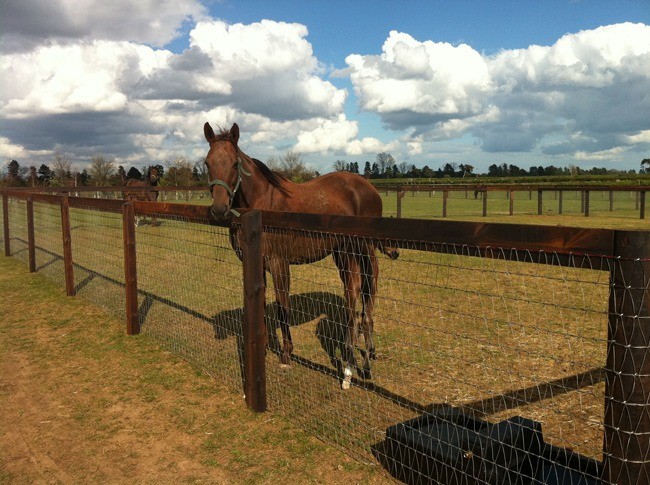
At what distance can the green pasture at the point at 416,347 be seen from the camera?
11.8 feet

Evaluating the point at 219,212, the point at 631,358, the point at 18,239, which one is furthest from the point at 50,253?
the point at 631,358

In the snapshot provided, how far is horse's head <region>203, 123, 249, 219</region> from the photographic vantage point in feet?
13.9

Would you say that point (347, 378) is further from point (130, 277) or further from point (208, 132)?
point (130, 277)

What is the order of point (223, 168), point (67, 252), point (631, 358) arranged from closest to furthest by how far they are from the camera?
point (631, 358) < point (223, 168) < point (67, 252)

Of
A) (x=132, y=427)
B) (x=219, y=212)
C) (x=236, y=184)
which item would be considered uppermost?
(x=236, y=184)

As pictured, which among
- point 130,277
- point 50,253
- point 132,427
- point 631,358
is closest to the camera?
point 631,358

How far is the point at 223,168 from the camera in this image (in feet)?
14.7

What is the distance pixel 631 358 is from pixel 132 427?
3.35 meters

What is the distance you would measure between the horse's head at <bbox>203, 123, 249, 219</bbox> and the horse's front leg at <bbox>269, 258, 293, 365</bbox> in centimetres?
69

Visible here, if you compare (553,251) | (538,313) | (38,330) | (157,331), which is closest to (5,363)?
(38,330)

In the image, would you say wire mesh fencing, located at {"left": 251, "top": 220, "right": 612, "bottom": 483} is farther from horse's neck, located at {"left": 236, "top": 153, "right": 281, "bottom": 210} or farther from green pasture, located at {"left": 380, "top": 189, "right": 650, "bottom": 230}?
green pasture, located at {"left": 380, "top": 189, "right": 650, "bottom": 230}

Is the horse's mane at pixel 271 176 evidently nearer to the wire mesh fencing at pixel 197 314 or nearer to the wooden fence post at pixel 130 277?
the wire mesh fencing at pixel 197 314

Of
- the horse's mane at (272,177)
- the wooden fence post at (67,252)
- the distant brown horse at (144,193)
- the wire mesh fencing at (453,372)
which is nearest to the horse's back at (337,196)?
the horse's mane at (272,177)

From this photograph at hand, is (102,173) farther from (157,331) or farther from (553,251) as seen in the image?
(553,251)
